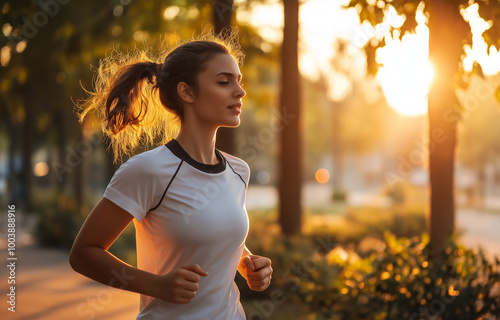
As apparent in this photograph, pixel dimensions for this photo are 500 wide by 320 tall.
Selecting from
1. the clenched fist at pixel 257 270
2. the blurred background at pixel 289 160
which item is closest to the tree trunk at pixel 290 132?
the blurred background at pixel 289 160

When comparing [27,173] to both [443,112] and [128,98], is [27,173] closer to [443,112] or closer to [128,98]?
[443,112]

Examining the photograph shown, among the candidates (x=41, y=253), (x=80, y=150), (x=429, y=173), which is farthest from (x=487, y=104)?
(x=429, y=173)

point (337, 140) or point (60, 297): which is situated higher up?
point (337, 140)

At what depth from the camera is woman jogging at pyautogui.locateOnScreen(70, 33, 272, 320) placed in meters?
2.09

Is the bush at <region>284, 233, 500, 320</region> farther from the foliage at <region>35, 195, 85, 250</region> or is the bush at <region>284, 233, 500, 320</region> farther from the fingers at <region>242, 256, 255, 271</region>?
the foliage at <region>35, 195, 85, 250</region>

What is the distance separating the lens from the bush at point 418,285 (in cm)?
504

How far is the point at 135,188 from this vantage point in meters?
2.10

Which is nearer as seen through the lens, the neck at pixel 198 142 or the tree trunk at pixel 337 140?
the neck at pixel 198 142

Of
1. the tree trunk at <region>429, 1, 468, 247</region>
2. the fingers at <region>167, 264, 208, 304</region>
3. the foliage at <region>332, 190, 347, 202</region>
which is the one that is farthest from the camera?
the foliage at <region>332, 190, 347, 202</region>

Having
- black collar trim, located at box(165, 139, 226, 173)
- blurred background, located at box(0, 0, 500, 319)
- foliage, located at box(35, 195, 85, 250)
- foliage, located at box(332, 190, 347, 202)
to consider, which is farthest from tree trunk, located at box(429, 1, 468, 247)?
foliage, located at box(332, 190, 347, 202)

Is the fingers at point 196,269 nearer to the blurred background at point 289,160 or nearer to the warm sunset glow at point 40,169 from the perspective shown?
the blurred background at point 289,160

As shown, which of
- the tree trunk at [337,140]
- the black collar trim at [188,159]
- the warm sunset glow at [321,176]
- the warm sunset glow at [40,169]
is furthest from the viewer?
the warm sunset glow at [321,176]

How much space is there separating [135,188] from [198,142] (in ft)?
1.25

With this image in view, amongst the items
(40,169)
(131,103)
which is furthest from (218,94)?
(40,169)
